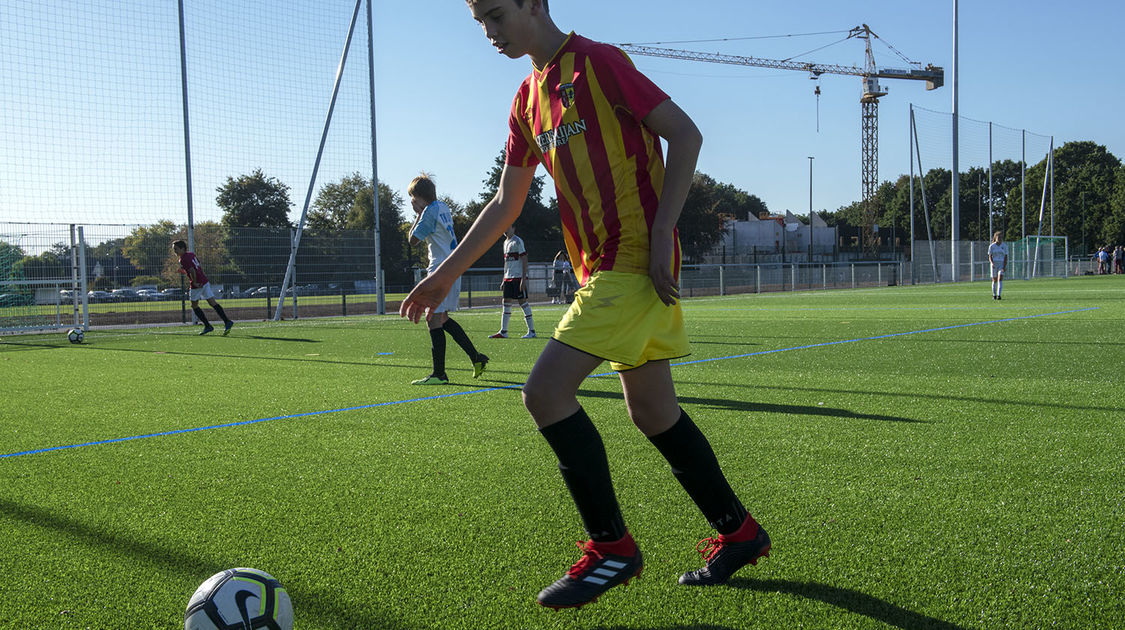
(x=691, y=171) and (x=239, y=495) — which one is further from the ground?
(x=691, y=171)

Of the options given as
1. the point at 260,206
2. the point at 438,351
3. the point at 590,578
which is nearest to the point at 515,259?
the point at 438,351

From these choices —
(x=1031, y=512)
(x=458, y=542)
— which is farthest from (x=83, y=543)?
(x=1031, y=512)

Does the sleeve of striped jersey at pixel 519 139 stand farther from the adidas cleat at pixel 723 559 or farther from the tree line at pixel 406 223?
the tree line at pixel 406 223

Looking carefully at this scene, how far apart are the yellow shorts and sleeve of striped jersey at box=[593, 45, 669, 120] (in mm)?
468

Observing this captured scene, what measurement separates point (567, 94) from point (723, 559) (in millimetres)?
1419

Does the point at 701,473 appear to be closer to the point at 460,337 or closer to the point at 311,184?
the point at 460,337

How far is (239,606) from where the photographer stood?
2.06 m

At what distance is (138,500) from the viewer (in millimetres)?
3398

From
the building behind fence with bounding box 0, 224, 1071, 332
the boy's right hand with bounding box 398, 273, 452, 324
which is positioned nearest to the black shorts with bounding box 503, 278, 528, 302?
the building behind fence with bounding box 0, 224, 1071, 332

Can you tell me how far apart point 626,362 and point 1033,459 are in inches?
97.3

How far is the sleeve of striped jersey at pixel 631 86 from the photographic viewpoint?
7.57ft

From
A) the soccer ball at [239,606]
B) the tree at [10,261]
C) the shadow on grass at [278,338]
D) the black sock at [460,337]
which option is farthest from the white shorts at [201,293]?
the soccer ball at [239,606]

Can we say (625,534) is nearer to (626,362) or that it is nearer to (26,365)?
(626,362)

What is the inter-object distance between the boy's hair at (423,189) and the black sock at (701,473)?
5.71 m
